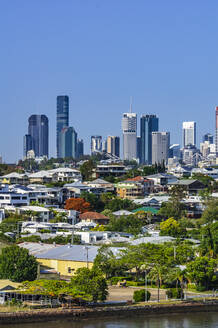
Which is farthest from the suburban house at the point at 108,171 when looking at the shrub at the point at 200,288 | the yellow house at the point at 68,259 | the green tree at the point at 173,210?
the shrub at the point at 200,288

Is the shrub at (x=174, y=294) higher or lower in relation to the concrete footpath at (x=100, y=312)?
higher

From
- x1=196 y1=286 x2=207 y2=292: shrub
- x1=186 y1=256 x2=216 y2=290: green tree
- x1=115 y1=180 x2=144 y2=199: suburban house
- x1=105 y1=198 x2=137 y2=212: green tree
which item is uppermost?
x1=115 y1=180 x2=144 y2=199: suburban house

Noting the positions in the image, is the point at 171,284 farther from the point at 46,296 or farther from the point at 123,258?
the point at 46,296

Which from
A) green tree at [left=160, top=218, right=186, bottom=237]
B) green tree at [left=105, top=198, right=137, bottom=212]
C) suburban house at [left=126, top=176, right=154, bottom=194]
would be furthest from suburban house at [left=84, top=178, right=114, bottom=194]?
green tree at [left=160, top=218, right=186, bottom=237]

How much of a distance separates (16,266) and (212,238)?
32.4 feet

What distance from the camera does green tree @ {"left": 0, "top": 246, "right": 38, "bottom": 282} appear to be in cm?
2464

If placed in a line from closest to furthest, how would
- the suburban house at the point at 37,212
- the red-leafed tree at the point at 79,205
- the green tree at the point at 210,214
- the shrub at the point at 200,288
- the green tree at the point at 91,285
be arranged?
the green tree at the point at 91,285 → the shrub at the point at 200,288 → the green tree at the point at 210,214 → the suburban house at the point at 37,212 → the red-leafed tree at the point at 79,205

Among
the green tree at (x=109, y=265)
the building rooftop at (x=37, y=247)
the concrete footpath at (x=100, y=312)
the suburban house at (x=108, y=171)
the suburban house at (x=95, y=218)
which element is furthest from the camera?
the suburban house at (x=108, y=171)

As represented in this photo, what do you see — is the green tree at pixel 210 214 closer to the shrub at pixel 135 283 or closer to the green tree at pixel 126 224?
the green tree at pixel 126 224

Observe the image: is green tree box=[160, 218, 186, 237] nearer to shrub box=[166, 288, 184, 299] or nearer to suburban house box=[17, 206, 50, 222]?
suburban house box=[17, 206, 50, 222]

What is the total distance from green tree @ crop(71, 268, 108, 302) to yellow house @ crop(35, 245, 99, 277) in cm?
521

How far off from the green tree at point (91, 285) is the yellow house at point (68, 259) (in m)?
5.21

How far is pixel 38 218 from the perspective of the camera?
4784cm

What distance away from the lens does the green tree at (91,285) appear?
71.3 ft
